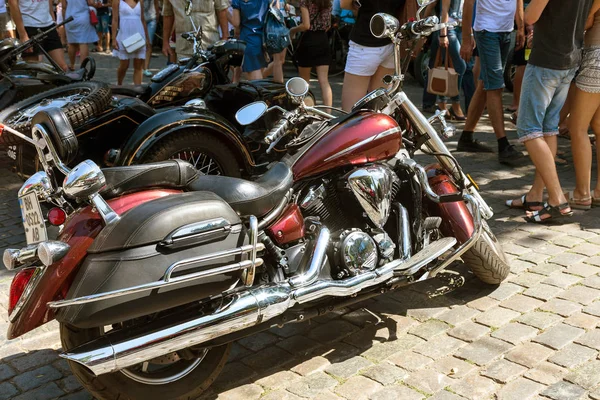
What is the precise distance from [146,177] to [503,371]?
1.90 meters

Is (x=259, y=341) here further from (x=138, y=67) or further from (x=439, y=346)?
(x=138, y=67)

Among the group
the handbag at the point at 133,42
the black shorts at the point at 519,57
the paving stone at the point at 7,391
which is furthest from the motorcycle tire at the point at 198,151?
the handbag at the point at 133,42

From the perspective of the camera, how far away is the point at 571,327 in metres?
3.80

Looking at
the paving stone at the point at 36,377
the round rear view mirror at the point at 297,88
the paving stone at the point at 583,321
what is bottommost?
the paving stone at the point at 36,377

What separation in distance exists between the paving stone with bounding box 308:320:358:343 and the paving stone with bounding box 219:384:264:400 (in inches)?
21.9

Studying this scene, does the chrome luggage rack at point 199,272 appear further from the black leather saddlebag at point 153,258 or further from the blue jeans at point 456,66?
the blue jeans at point 456,66

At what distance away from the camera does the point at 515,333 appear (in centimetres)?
377

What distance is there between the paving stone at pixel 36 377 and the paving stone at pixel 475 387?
1913mm

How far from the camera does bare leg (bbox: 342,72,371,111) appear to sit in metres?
6.40

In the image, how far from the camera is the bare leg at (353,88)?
6402mm

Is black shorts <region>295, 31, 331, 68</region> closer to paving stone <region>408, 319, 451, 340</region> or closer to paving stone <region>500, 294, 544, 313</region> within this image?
paving stone <region>500, 294, 544, 313</region>

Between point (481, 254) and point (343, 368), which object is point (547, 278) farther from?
point (343, 368)

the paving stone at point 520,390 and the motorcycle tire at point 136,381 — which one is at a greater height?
the motorcycle tire at point 136,381

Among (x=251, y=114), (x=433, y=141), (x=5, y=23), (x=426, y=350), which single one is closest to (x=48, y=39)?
(x=5, y=23)
